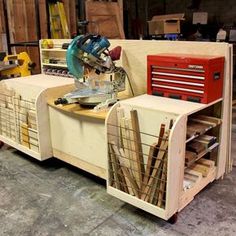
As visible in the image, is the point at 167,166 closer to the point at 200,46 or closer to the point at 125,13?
the point at 200,46

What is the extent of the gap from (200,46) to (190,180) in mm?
930

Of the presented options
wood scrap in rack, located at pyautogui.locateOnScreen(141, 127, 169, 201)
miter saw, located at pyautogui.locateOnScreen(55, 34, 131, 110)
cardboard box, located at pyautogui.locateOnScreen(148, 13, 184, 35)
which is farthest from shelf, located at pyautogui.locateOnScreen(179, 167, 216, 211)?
cardboard box, located at pyautogui.locateOnScreen(148, 13, 184, 35)

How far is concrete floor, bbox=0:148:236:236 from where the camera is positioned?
6.09ft

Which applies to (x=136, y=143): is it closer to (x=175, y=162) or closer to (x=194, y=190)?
(x=175, y=162)

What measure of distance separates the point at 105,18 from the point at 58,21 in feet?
2.42

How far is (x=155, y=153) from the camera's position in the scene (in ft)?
5.84

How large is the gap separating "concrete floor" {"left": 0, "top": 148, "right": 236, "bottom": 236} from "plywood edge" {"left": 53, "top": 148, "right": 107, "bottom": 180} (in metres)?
0.13

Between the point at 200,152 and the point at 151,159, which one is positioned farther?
the point at 200,152

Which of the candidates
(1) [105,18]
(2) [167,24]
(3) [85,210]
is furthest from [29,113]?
(2) [167,24]

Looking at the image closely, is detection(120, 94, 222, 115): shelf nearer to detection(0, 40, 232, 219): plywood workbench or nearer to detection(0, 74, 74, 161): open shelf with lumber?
detection(0, 40, 232, 219): plywood workbench

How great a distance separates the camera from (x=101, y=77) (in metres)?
2.35

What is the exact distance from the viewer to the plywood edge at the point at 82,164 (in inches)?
89.2

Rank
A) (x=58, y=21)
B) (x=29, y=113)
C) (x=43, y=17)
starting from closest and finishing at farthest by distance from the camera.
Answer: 1. (x=29, y=113)
2. (x=58, y=21)
3. (x=43, y=17)

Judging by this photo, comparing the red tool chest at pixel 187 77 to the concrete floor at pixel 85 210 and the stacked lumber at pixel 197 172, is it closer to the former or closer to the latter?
the stacked lumber at pixel 197 172
